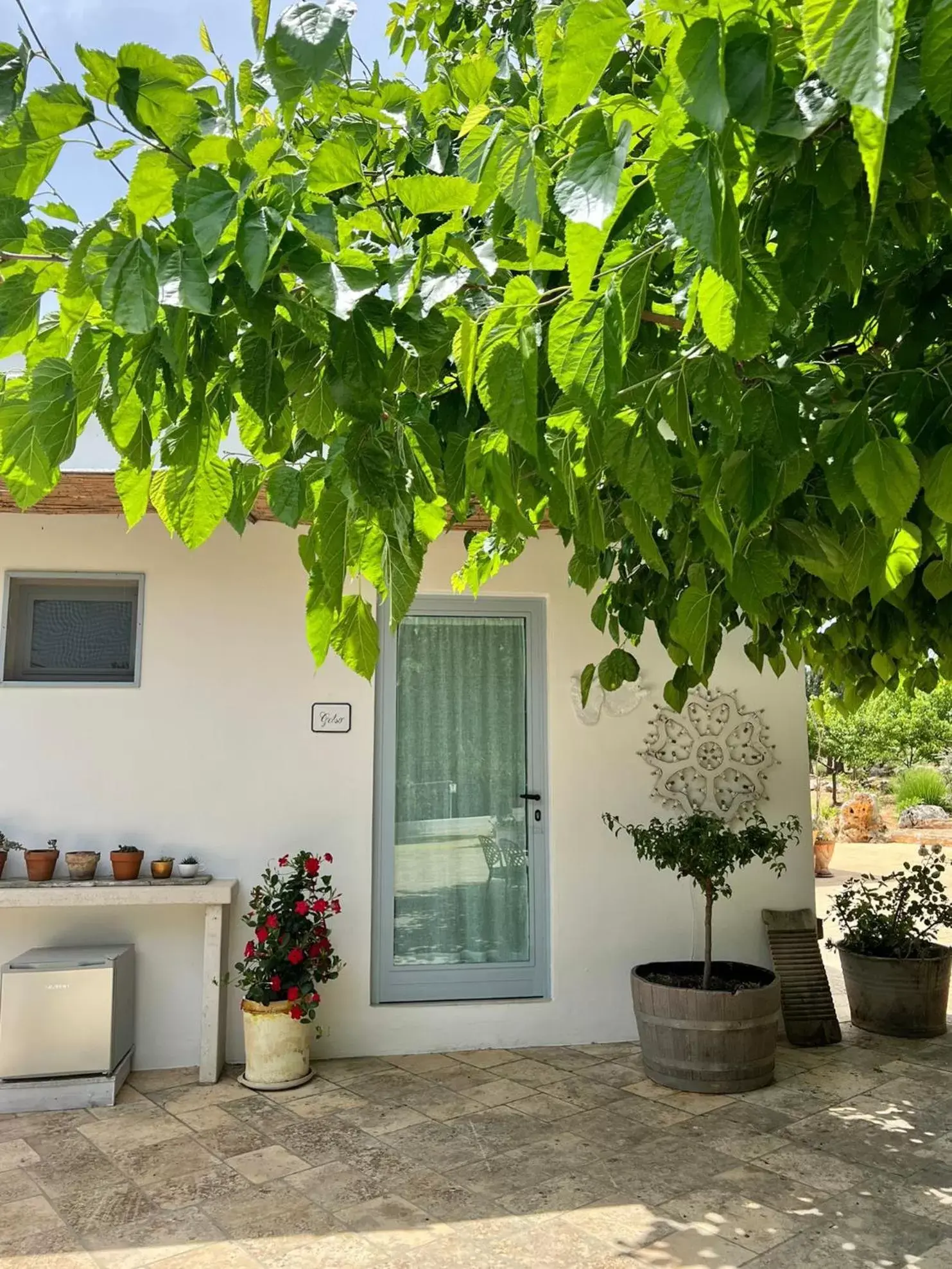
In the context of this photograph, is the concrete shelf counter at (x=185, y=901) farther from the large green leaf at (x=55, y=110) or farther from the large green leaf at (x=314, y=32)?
the large green leaf at (x=314, y=32)

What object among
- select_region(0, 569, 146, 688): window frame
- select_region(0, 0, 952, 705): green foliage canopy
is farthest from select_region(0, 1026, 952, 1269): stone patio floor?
select_region(0, 0, 952, 705): green foliage canopy

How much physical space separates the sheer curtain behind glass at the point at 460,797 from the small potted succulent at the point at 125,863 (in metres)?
1.23

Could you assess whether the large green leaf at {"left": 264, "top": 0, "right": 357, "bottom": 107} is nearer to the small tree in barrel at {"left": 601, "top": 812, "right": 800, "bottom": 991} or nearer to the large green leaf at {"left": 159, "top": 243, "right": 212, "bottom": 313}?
the large green leaf at {"left": 159, "top": 243, "right": 212, "bottom": 313}

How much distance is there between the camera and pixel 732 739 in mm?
5328

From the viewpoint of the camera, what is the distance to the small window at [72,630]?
4707mm

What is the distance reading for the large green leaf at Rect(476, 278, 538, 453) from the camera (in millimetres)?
801

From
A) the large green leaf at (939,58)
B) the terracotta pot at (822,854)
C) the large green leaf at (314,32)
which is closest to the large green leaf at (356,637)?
the large green leaf at (314,32)

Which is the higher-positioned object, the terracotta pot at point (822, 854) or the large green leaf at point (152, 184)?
the large green leaf at point (152, 184)

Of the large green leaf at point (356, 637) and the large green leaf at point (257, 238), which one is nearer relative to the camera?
the large green leaf at point (257, 238)

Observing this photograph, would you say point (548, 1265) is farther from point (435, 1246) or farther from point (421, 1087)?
point (421, 1087)

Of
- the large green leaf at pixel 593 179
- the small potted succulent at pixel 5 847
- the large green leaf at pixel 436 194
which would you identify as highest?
the large green leaf at pixel 436 194

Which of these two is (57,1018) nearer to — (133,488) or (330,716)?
(330,716)

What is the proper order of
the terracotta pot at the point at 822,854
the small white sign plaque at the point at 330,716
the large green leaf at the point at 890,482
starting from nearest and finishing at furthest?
the large green leaf at the point at 890,482
the small white sign plaque at the point at 330,716
the terracotta pot at the point at 822,854

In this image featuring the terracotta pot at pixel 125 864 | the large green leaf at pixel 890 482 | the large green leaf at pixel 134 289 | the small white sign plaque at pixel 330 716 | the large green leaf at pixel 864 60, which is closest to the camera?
the large green leaf at pixel 864 60
